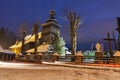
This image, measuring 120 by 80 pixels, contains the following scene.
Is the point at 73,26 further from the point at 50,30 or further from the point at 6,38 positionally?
the point at 6,38

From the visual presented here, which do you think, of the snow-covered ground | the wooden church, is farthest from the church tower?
the snow-covered ground

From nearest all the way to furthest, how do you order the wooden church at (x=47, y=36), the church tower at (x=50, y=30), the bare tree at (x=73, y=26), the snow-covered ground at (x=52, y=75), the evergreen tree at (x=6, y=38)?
the snow-covered ground at (x=52, y=75) → the bare tree at (x=73, y=26) → the wooden church at (x=47, y=36) → the church tower at (x=50, y=30) → the evergreen tree at (x=6, y=38)

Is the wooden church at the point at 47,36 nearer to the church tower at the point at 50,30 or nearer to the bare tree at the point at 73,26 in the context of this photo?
the church tower at the point at 50,30

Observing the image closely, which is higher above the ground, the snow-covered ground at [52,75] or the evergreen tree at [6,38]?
the evergreen tree at [6,38]

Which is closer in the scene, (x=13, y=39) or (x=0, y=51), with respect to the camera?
(x=0, y=51)

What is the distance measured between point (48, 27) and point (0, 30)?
43.8 meters

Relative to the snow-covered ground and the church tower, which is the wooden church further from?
the snow-covered ground

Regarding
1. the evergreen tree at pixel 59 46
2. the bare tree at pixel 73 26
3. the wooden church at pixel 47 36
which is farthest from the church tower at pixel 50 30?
the bare tree at pixel 73 26

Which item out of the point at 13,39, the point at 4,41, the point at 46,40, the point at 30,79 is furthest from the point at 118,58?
the point at 13,39

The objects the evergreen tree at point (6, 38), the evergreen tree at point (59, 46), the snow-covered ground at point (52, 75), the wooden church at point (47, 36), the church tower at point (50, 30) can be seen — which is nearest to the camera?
the snow-covered ground at point (52, 75)

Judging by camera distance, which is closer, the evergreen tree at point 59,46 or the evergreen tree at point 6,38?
the evergreen tree at point 59,46

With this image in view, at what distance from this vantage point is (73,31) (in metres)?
35.7

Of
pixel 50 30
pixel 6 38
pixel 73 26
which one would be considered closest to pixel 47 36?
pixel 50 30

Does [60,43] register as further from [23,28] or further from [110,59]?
[110,59]
